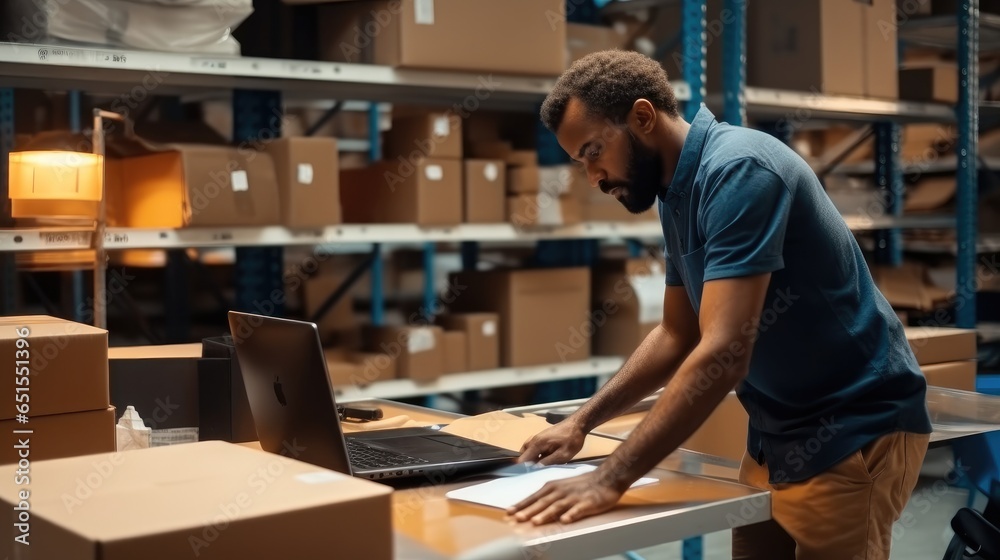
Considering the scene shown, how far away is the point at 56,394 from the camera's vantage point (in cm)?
154

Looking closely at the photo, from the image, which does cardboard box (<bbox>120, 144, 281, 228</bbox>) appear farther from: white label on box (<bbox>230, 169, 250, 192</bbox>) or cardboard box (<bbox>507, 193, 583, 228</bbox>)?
cardboard box (<bbox>507, 193, 583, 228</bbox>)

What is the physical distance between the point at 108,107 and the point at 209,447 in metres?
3.36

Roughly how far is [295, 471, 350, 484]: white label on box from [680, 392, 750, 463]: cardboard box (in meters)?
1.57

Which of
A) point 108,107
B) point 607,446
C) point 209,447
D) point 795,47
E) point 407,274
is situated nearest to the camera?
point 209,447

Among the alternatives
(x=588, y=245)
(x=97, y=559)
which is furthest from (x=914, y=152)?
(x=97, y=559)

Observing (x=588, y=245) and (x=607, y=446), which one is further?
(x=588, y=245)

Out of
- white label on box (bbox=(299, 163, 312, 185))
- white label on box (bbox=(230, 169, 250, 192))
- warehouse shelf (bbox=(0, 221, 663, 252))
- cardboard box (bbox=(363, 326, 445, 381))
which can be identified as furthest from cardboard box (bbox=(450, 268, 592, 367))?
white label on box (bbox=(230, 169, 250, 192))

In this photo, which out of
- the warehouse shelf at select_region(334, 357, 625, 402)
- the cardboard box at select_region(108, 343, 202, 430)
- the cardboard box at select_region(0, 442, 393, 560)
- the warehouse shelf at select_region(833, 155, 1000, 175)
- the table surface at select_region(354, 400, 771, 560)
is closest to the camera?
the cardboard box at select_region(0, 442, 393, 560)

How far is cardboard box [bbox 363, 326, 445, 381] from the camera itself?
339 centimetres

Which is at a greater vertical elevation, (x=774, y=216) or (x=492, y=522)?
(x=774, y=216)

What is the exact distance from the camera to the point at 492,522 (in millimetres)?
1356

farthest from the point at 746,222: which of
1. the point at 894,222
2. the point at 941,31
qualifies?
the point at 941,31

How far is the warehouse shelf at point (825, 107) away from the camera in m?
3.84

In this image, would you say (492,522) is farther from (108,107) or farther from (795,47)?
(108,107)
